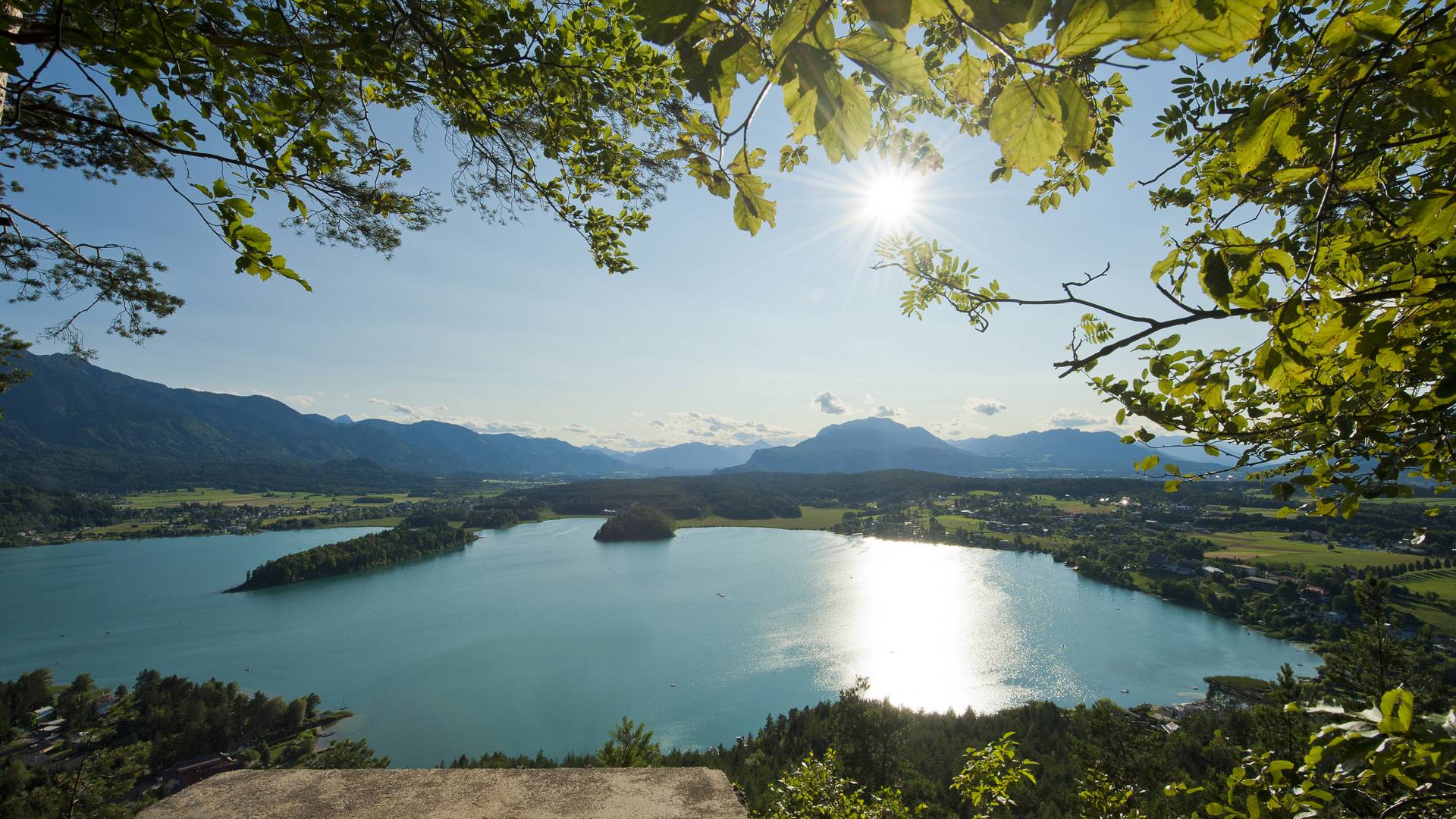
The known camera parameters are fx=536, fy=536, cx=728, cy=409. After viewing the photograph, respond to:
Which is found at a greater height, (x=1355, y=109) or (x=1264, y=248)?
(x=1355, y=109)

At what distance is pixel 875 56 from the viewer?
2.47ft

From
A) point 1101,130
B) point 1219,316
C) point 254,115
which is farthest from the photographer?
point 1101,130

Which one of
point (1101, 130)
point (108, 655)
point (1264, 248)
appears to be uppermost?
point (1101, 130)

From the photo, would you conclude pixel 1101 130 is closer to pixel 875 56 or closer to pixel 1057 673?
pixel 875 56

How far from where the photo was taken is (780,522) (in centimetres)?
9675

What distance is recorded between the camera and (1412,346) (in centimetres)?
127

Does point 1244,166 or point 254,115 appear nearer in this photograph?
point 1244,166

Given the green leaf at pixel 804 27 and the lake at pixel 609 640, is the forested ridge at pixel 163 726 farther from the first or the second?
the green leaf at pixel 804 27

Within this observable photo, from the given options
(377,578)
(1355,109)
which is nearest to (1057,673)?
(1355,109)

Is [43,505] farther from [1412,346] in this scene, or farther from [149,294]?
[1412,346]

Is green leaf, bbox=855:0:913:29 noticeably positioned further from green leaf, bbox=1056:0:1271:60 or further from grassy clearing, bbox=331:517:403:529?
grassy clearing, bbox=331:517:403:529

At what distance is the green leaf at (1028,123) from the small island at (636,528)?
83.0m

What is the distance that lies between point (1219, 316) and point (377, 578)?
75.0m

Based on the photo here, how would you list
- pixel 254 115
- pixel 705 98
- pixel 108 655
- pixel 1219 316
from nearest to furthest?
1. pixel 705 98
2. pixel 1219 316
3. pixel 254 115
4. pixel 108 655
